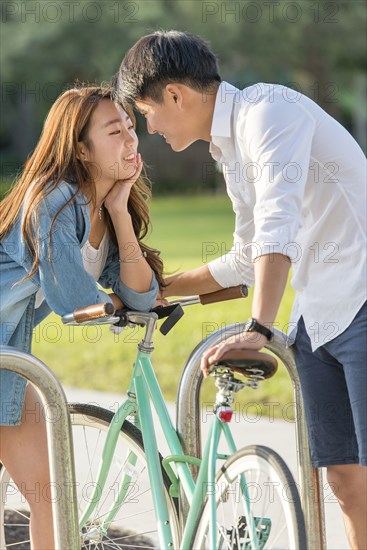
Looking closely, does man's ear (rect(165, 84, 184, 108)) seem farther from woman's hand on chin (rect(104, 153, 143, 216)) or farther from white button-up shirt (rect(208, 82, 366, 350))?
woman's hand on chin (rect(104, 153, 143, 216))

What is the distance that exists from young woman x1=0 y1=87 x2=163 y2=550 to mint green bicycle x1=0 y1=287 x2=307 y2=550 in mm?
127

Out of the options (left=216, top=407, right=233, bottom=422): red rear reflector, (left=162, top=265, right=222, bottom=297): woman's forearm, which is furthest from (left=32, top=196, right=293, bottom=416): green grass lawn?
(left=216, top=407, right=233, bottom=422): red rear reflector

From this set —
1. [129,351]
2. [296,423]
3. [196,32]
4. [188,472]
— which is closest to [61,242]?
[188,472]

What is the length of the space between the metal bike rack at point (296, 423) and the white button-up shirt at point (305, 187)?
184 millimetres

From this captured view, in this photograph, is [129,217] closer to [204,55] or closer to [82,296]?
[82,296]

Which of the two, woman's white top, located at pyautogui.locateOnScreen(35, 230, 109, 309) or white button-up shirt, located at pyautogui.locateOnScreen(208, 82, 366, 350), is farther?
woman's white top, located at pyautogui.locateOnScreen(35, 230, 109, 309)

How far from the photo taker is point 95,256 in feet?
11.0

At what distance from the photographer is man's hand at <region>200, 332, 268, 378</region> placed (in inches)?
103

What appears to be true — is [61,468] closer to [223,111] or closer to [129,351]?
[223,111]

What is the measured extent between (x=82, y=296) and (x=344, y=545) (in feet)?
6.05

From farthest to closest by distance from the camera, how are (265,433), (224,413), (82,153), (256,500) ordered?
(265,433)
(82,153)
(256,500)
(224,413)

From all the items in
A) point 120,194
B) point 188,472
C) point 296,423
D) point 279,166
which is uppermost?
point 120,194

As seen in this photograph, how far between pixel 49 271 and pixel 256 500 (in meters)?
0.83

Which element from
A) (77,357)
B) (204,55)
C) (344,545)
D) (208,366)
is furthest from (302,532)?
(77,357)
